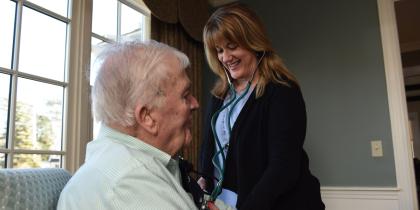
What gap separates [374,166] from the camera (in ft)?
8.37

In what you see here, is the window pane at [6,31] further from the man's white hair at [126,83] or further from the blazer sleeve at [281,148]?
the blazer sleeve at [281,148]

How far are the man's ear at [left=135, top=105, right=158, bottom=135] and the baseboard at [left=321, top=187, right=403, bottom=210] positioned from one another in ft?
6.80

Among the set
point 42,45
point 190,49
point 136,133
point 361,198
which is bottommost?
point 361,198

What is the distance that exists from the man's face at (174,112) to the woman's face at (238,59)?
1.42ft

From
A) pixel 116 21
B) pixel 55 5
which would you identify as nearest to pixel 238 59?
pixel 55 5

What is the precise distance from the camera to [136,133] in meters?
0.88

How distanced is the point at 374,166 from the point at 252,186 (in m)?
1.64

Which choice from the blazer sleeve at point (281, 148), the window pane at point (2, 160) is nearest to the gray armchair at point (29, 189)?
the blazer sleeve at point (281, 148)

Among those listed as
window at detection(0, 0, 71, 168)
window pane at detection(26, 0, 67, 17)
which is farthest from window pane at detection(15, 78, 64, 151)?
window pane at detection(26, 0, 67, 17)

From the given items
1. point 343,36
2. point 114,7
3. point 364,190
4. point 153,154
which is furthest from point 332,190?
point 153,154

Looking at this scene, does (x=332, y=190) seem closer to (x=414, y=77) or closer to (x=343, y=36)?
(x=343, y=36)

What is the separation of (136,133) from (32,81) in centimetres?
131

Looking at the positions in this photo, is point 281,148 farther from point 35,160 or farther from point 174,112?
point 35,160

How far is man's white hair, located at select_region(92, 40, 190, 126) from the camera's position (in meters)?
0.86
